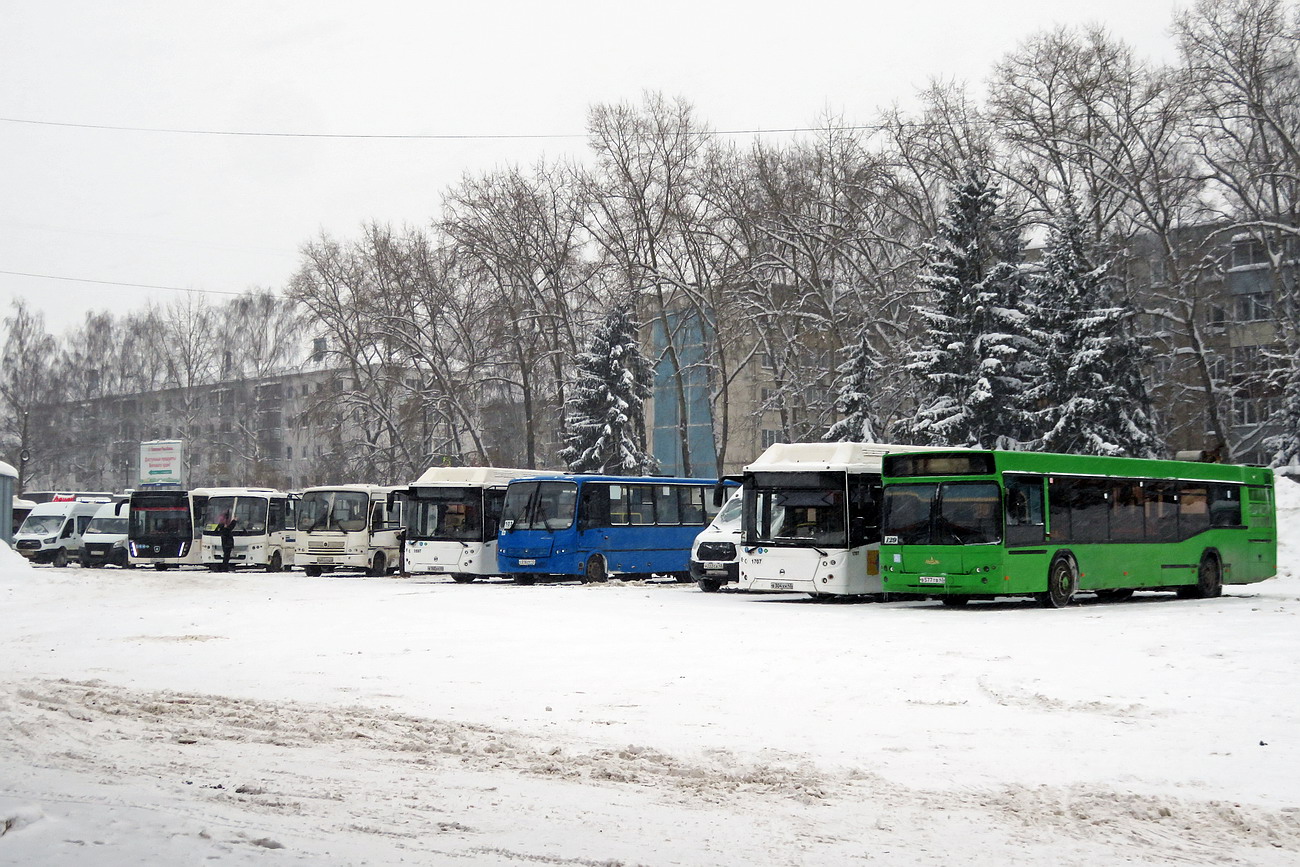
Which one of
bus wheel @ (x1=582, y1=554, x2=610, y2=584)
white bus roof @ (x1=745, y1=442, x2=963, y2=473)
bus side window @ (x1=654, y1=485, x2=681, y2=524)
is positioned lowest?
bus wheel @ (x1=582, y1=554, x2=610, y2=584)

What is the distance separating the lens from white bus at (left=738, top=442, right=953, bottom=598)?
27.5 meters

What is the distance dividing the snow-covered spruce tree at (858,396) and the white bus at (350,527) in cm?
1574

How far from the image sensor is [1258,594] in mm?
30078

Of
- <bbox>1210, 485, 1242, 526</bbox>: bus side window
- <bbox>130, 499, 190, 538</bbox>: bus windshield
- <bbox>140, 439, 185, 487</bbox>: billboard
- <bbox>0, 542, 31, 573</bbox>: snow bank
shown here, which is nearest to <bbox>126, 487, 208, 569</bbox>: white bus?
<bbox>130, 499, 190, 538</bbox>: bus windshield

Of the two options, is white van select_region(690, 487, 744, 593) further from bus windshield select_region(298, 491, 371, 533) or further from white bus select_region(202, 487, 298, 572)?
white bus select_region(202, 487, 298, 572)

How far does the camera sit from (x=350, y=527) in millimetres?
43906

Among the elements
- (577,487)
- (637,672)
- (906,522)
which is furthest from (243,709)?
(577,487)

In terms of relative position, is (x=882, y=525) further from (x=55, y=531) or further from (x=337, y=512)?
(x=55, y=531)

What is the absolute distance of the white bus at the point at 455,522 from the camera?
3828 cm

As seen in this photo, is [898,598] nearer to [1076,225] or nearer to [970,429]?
[970,429]

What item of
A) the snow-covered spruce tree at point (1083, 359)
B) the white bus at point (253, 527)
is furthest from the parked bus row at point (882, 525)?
the snow-covered spruce tree at point (1083, 359)

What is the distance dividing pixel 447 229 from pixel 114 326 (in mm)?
46620

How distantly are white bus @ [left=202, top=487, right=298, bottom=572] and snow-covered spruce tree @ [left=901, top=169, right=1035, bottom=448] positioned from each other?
21479 mm

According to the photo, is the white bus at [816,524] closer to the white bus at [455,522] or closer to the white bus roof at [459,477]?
the white bus at [455,522]
